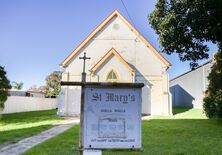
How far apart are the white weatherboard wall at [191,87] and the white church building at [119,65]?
13278 mm

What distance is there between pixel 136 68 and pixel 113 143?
23.0 meters

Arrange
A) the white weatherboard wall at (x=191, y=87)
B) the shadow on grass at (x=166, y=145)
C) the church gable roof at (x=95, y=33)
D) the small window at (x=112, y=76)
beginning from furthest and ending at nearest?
the white weatherboard wall at (x=191, y=87)
the church gable roof at (x=95, y=33)
the small window at (x=112, y=76)
the shadow on grass at (x=166, y=145)

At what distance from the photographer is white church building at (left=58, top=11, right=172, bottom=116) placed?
27578 mm

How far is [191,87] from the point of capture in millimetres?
45531

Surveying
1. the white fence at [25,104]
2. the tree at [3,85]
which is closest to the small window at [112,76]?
the tree at [3,85]

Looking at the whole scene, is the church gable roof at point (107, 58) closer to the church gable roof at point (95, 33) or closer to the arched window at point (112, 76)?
the arched window at point (112, 76)

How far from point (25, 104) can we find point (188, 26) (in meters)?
25.5

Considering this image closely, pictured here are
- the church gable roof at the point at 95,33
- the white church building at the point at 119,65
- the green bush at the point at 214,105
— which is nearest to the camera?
the green bush at the point at 214,105

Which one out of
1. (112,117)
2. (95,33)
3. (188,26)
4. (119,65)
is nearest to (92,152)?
(112,117)

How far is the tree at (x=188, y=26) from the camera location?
1398 centimetres

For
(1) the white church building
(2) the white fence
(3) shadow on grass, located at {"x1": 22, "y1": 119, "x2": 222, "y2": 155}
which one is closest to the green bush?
(3) shadow on grass, located at {"x1": 22, "y1": 119, "x2": 222, "y2": 155}

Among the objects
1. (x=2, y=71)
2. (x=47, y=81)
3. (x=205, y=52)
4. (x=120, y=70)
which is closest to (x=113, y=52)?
(x=120, y=70)

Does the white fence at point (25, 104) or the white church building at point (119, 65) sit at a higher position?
the white church building at point (119, 65)

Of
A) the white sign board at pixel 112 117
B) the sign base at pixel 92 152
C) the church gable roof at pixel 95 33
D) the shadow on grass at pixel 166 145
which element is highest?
the church gable roof at pixel 95 33
